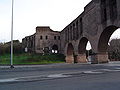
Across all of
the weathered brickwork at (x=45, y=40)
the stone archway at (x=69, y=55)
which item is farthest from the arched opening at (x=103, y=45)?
the weathered brickwork at (x=45, y=40)

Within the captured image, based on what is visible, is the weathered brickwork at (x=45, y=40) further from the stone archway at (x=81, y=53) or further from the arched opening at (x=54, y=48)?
the stone archway at (x=81, y=53)

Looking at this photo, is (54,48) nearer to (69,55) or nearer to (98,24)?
(69,55)

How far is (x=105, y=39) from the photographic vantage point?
28000 millimetres

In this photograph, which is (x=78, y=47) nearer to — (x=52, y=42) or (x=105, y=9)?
(x=105, y=9)

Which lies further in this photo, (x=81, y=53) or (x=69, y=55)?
(x=69, y=55)

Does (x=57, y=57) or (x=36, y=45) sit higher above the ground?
(x=36, y=45)

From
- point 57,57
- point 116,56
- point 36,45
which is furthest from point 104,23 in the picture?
point 36,45

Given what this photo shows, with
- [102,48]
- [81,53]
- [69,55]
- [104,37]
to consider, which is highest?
[104,37]

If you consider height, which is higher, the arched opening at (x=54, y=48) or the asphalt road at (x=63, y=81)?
the arched opening at (x=54, y=48)

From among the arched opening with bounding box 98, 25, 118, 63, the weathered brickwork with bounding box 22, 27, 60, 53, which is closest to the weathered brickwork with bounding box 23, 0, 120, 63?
the arched opening with bounding box 98, 25, 118, 63

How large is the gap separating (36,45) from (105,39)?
4555 cm

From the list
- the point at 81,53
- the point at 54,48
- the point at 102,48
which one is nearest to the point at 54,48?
the point at 54,48

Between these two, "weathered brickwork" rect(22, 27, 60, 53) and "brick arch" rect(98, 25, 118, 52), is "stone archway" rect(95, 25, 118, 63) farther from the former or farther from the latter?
"weathered brickwork" rect(22, 27, 60, 53)

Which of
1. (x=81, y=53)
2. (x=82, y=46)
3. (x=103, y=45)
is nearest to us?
(x=103, y=45)
